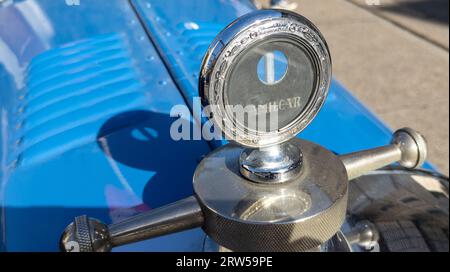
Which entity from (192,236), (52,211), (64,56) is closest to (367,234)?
(192,236)

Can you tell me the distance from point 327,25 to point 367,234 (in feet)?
12.9

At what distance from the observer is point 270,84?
734 millimetres

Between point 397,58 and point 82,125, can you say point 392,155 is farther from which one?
point 397,58

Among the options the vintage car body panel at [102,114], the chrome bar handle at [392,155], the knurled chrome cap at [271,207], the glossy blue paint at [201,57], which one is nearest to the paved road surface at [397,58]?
the glossy blue paint at [201,57]

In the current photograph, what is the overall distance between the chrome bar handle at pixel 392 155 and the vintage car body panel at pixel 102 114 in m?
0.29

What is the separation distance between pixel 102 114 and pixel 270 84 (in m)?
0.71

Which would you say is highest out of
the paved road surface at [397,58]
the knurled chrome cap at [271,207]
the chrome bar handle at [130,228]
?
the chrome bar handle at [130,228]

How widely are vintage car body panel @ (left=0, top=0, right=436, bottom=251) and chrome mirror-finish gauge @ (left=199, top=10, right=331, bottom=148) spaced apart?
1.05 feet

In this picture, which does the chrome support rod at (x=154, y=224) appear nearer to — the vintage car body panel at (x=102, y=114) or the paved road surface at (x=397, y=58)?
the vintage car body panel at (x=102, y=114)

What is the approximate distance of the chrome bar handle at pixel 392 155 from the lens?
0.92 metres

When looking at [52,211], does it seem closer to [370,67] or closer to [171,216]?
[171,216]

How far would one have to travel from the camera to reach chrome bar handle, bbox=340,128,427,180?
92 centimetres

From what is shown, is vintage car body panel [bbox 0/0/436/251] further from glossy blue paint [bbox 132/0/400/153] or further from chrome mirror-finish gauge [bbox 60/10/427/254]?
chrome mirror-finish gauge [bbox 60/10/427/254]
